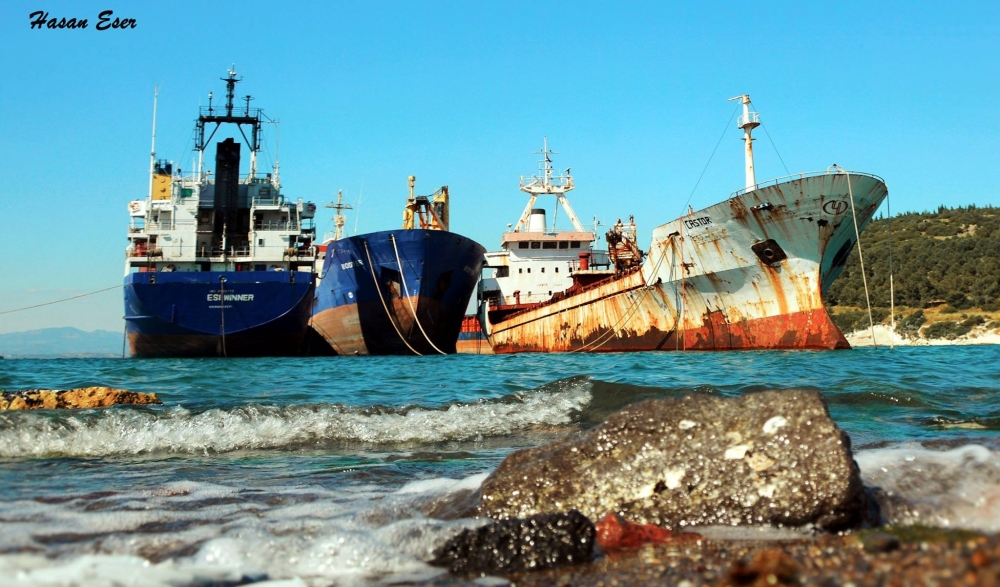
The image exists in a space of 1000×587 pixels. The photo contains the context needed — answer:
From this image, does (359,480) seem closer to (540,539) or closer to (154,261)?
(540,539)

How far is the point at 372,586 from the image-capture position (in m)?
2.51

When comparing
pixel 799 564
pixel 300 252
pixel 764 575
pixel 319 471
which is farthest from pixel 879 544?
pixel 300 252

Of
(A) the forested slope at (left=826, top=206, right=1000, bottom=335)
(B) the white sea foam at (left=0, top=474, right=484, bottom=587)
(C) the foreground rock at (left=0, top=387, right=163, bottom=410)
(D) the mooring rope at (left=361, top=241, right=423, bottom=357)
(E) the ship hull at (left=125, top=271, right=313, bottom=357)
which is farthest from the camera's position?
(A) the forested slope at (left=826, top=206, right=1000, bottom=335)

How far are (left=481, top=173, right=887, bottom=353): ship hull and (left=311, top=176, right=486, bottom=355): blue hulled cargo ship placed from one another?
19.1ft

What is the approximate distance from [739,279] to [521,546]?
68.4ft

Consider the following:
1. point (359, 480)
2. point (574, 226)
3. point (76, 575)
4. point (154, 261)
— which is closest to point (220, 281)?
point (154, 261)

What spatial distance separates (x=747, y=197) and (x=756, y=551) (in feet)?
63.7

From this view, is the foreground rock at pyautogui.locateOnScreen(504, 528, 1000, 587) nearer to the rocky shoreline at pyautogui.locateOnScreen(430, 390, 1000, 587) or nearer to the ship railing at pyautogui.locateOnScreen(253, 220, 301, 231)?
the rocky shoreline at pyautogui.locateOnScreen(430, 390, 1000, 587)

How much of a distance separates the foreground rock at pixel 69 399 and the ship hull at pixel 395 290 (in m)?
18.3

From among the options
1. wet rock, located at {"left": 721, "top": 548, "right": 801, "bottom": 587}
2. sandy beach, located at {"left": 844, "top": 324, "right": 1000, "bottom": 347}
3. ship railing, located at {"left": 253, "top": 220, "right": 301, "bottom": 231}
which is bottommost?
wet rock, located at {"left": 721, "top": 548, "right": 801, "bottom": 587}

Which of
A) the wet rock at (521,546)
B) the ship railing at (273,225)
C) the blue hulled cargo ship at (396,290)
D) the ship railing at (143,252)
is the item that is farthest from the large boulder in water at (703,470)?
the ship railing at (273,225)

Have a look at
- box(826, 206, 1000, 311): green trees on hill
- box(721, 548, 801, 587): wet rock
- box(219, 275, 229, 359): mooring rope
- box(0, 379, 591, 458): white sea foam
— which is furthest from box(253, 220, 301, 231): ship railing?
box(826, 206, 1000, 311): green trees on hill

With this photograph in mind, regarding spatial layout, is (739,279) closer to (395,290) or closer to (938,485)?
(395,290)

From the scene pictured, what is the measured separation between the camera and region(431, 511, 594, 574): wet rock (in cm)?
263
